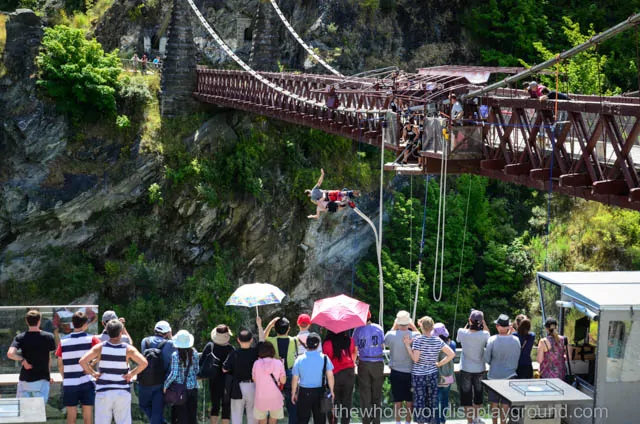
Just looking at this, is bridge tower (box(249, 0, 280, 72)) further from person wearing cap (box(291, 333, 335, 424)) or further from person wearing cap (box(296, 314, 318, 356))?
person wearing cap (box(291, 333, 335, 424))

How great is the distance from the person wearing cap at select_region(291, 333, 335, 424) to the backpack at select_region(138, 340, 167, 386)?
4.18 feet

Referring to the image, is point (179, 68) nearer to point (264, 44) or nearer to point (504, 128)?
point (264, 44)

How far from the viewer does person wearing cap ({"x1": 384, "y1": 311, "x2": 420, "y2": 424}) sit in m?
10.1

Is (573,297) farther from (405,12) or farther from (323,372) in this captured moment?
(405,12)

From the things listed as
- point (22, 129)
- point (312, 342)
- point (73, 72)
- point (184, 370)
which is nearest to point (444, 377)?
point (312, 342)

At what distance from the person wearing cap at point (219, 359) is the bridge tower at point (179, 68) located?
19694 millimetres

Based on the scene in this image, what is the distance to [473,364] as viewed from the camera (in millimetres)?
10477

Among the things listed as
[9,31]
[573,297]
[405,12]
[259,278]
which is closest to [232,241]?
[259,278]

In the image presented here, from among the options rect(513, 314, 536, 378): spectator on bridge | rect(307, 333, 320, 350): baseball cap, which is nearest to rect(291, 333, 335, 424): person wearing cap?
rect(307, 333, 320, 350): baseball cap

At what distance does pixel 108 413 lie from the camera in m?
9.45

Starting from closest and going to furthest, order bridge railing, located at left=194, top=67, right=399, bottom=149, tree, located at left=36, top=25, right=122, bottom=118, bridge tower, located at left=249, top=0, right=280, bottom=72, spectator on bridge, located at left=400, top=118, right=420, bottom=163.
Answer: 1. spectator on bridge, located at left=400, top=118, right=420, bottom=163
2. bridge railing, located at left=194, top=67, right=399, bottom=149
3. tree, located at left=36, top=25, right=122, bottom=118
4. bridge tower, located at left=249, top=0, right=280, bottom=72

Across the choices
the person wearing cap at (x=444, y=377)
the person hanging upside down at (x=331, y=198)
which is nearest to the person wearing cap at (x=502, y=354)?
the person wearing cap at (x=444, y=377)

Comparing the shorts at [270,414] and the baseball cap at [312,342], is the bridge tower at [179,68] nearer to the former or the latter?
the shorts at [270,414]

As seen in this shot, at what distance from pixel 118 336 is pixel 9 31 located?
20705 millimetres
